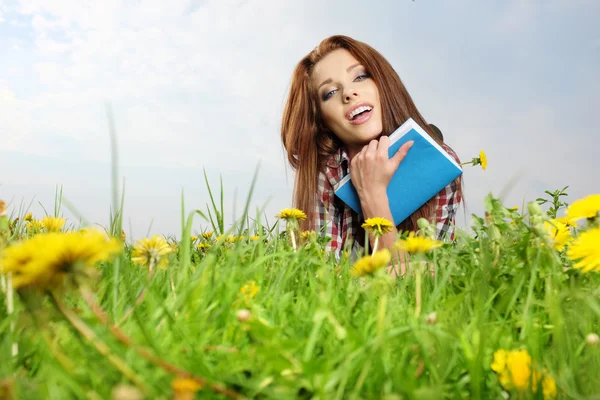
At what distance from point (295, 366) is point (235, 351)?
0.14 meters

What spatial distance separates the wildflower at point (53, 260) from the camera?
66 centimetres

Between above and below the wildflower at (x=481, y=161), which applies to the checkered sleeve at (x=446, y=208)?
below

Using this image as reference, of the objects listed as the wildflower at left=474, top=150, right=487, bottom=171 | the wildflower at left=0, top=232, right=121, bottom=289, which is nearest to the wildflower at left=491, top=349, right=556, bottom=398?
the wildflower at left=0, top=232, right=121, bottom=289

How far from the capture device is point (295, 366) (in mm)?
730

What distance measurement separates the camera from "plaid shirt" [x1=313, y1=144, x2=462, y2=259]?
3400 millimetres

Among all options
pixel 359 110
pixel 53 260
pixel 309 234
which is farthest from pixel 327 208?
pixel 53 260

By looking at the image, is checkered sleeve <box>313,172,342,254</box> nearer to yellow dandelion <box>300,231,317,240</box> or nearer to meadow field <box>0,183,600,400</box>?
yellow dandelion <box>300,231,317,240</box>

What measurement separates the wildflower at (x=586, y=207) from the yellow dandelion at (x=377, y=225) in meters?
0.56

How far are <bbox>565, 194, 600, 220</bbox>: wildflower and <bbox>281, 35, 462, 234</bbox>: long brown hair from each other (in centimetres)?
197

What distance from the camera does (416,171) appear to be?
297 cm

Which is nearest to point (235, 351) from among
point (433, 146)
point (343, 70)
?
point (433, 146)

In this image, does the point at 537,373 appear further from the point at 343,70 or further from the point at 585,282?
the point at 343,70

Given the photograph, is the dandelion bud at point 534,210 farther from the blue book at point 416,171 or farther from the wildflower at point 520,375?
the blue book at point 416,171

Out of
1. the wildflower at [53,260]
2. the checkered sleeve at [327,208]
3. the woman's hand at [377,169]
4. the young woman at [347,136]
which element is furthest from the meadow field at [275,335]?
the checkered sleeve at [327,208]
